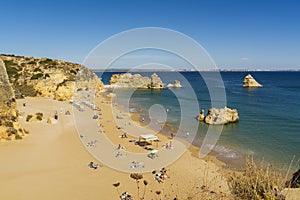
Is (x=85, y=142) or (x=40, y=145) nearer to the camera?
(x=40, y=145)

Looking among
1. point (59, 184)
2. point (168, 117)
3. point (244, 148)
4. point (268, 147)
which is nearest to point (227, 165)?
point (244, 148)

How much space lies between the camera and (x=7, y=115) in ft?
59.3

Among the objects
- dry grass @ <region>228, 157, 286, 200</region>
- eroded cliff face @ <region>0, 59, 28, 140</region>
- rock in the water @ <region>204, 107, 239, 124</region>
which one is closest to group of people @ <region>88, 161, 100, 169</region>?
eroded cliff face @ <region>0, 59, 28, 140</region>

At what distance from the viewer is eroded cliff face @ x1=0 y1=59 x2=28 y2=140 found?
17.6m

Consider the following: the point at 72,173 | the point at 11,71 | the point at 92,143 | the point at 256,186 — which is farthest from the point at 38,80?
the point at 256,186

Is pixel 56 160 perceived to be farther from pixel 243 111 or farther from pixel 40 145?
pixel 243 111

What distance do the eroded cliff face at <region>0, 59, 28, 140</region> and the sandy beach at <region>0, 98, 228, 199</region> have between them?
659mm

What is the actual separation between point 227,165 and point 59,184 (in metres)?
10.5

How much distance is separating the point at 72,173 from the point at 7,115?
841cm

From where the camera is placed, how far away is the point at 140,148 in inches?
736

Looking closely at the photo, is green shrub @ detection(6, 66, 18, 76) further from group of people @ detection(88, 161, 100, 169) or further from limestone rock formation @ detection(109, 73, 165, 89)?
group of people @ detection(88, 161, 100, 169)

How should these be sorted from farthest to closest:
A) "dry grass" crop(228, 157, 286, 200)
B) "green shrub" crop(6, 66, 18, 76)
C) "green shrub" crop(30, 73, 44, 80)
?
"green shrub" crop(6, 66, 18, 76) < "green shrub" crop(30, 73, 44, 80) < "dry grass" crop(228, 157, 286, 200)

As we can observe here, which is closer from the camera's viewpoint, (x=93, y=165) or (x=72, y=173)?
(x=72, y=173)

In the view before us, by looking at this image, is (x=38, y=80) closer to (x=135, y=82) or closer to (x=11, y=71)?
(x=11, y=71)
